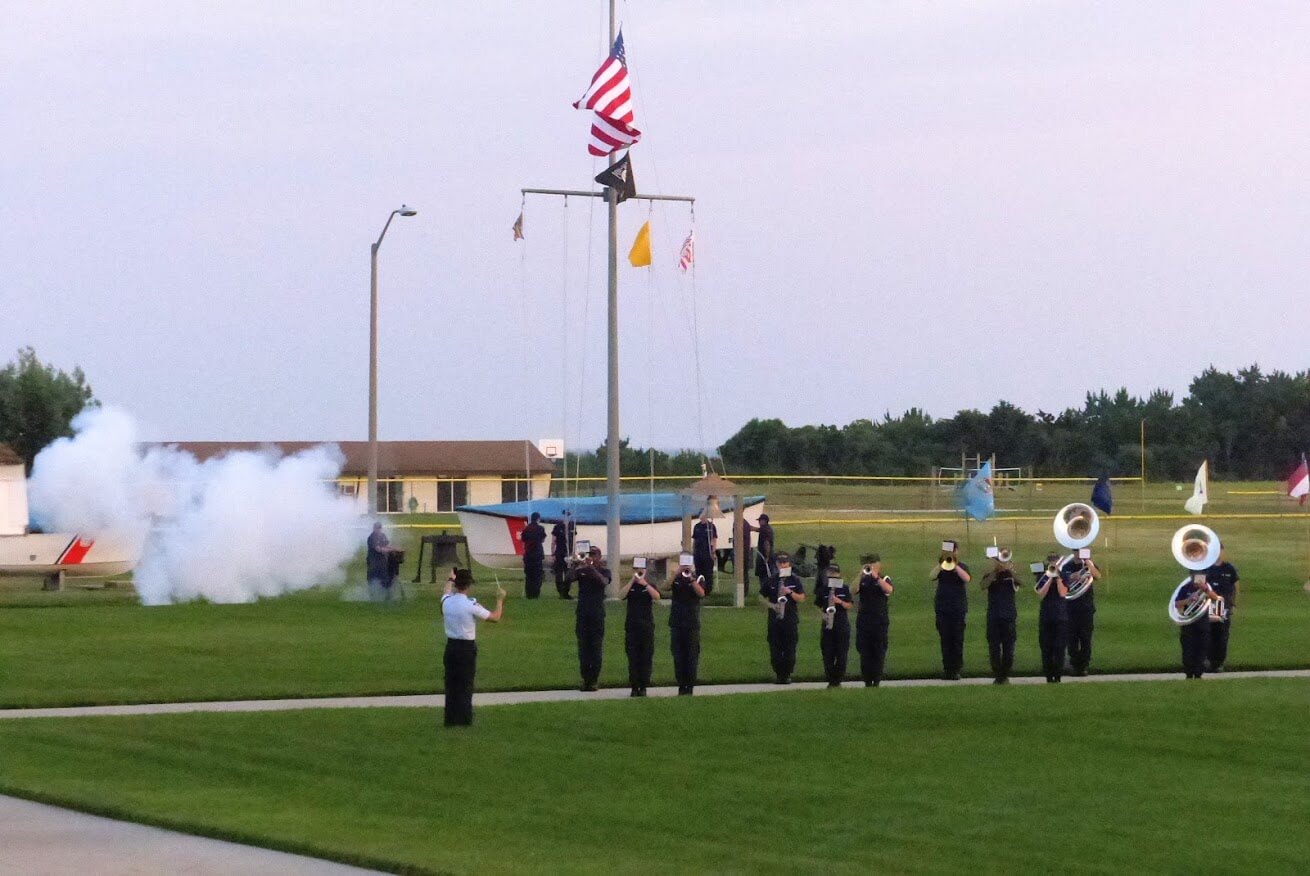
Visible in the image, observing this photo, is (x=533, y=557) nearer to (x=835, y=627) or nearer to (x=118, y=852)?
(x=835, y=627)

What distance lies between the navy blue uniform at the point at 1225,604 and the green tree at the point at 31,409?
54997mm

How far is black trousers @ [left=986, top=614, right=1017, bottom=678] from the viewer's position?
2083 centimetres

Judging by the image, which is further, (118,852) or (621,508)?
(621,508)

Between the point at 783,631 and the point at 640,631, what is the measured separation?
2.05m

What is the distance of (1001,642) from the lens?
20.9 metres

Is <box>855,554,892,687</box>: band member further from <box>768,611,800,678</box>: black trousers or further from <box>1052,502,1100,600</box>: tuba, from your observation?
<box>1052,502,1100,600</box>: tuba

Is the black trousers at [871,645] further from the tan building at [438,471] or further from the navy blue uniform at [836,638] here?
the tan building at [438,471]

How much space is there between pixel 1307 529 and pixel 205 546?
32907mm

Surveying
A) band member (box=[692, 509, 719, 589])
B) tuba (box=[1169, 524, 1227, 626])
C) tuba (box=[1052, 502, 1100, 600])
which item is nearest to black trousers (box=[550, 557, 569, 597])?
band member (box=[692, 509, 719, 589])

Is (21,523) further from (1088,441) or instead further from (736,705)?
(1088,441)

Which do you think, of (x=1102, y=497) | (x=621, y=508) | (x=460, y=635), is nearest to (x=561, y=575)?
(x=621, y=508)

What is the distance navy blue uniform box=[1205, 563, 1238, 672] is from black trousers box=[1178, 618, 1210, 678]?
623mm

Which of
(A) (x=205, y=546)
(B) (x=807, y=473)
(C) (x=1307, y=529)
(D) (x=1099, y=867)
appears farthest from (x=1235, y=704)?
(B) (x=807, y=473)

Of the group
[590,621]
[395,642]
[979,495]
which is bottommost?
[395,642]
